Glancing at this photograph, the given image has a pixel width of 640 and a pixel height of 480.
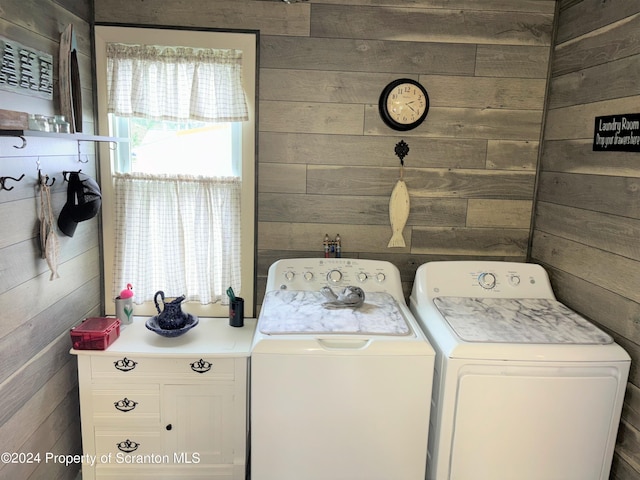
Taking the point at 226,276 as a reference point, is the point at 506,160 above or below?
above

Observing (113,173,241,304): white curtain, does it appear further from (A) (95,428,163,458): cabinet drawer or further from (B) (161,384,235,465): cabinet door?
(A) (95,428,163,458): cabinet drawer

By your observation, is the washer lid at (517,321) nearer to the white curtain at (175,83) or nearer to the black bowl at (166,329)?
the black bowl at (166,329)

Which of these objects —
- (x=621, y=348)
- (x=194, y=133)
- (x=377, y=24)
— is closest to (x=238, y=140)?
(x=194, y=133)

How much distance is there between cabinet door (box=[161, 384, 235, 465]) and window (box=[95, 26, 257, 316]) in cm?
51

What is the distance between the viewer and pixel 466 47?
7.50 ft

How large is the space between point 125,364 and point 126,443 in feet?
1.17

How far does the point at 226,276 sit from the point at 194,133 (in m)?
0.71

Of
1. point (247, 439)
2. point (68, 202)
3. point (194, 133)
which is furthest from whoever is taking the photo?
point (194, 133)

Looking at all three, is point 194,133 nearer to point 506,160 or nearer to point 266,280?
point 266,280

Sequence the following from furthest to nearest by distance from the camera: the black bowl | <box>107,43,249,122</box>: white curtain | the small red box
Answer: <box>107,43,249,122</box>: white curtain
the black bowl
the small red box

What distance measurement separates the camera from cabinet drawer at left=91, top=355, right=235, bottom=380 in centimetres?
200

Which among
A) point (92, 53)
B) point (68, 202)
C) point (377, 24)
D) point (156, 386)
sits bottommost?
point (156, 386)

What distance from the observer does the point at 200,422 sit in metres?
2.05

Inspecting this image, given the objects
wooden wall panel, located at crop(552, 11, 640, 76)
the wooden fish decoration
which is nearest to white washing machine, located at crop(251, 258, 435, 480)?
the wooden fish decoration
